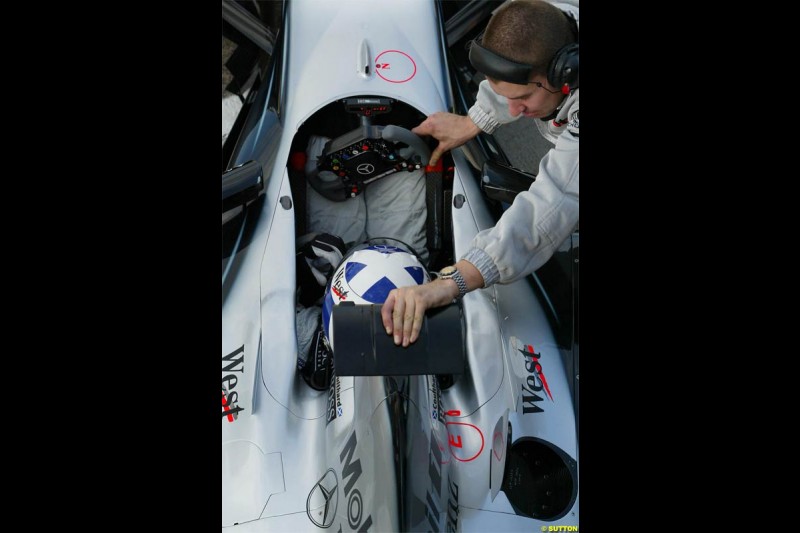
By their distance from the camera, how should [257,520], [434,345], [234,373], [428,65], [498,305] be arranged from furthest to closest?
[428,65], [498,305], [234,373], [257,520], [434,345]

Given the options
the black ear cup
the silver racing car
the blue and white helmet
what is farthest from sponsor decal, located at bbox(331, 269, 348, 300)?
the black ear cup

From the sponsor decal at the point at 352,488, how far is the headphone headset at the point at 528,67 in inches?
40.2

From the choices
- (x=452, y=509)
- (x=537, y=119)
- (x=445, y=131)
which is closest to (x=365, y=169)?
(x=445, y=131)

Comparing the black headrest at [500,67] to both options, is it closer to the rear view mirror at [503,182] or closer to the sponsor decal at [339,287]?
the rear view mirror at [503,182]

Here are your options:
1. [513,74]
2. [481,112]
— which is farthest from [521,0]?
[481,112]

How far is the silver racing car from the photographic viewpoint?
1.70 meters

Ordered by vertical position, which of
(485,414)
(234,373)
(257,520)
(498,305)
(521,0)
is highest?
(521,0)

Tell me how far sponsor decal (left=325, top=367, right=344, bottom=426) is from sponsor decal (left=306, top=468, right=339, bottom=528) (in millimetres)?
142

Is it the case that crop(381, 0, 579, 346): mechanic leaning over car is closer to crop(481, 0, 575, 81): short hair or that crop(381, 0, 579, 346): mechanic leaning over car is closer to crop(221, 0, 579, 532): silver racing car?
crop(481, 0, 575, 81): short hair

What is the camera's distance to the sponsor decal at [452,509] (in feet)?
6.02

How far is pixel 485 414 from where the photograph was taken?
1981 millimetres

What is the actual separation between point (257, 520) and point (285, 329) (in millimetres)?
512

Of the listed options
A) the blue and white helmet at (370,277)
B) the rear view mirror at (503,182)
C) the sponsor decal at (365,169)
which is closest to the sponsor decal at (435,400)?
the blue and white helmet at (370,277)
